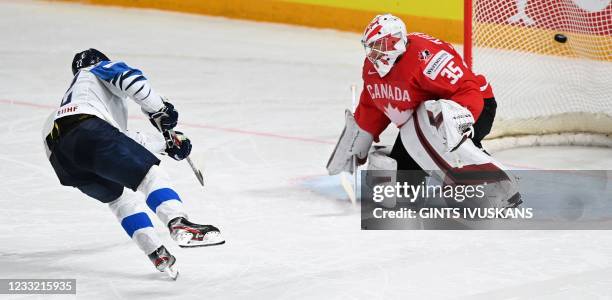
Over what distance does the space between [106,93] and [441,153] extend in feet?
4.44

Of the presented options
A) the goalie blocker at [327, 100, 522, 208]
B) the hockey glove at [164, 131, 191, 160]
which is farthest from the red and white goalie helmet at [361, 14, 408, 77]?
the hockey glove at [164, 131, 191, 160]

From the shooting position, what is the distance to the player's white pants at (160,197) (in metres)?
3.95

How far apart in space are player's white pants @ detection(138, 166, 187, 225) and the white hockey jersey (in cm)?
27

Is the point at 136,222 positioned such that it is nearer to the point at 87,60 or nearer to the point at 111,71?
the point at 111,71

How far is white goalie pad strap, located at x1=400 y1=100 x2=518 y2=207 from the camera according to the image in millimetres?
4727

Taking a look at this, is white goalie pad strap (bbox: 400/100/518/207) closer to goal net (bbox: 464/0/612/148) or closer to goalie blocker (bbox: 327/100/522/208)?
goalie blocker (bbox: 327/100/522/208)

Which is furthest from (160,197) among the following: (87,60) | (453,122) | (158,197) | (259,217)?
(453,122)

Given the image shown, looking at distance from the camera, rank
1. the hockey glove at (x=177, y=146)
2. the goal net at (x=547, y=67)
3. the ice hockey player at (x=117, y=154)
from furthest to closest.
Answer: the goal net at (x=547, y=67) < the hockey glove at (x=177, y=146) < the ice hockey player at (x=117, y=154)

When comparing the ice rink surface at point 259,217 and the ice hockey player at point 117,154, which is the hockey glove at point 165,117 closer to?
the ice hockey player at point 117,154

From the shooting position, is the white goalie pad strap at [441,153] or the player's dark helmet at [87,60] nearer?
the player's dark helmet at [87,60]

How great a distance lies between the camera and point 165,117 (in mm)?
4262

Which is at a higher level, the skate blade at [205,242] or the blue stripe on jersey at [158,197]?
the blue stripe on jersey at [158,197]

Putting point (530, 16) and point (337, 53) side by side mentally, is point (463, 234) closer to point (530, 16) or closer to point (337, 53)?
point (530, 16)

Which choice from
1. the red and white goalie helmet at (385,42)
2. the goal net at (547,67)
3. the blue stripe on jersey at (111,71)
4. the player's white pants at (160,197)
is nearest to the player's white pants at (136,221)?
the player's white pants at (160,197)
